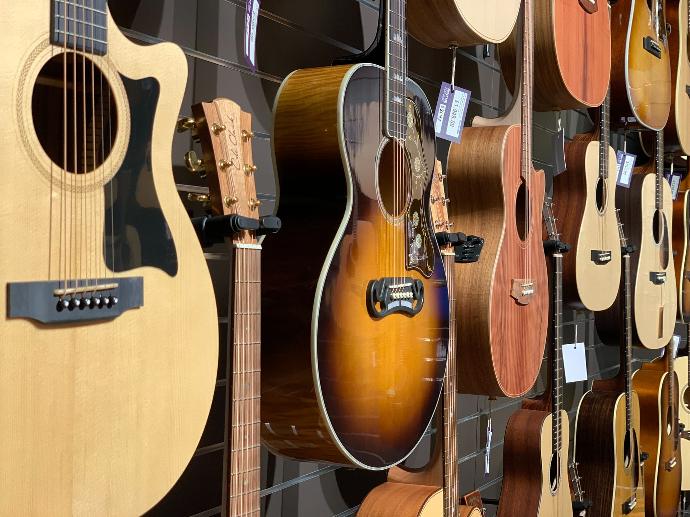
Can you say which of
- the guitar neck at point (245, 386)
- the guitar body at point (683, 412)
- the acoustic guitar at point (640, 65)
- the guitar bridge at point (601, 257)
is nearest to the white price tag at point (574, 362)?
the guitar bridge at point (601, 257)

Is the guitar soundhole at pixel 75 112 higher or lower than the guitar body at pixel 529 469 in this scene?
higher

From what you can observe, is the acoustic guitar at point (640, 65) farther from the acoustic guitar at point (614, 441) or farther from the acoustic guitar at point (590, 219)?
the acoustic guitar at point (614, 441)

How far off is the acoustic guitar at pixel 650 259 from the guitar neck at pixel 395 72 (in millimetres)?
1541

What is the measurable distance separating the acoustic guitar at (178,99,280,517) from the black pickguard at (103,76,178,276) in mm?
135

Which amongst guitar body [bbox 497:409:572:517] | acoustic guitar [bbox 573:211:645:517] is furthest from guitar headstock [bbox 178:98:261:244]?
acoustic guitar [bbox 573:211:645:517]

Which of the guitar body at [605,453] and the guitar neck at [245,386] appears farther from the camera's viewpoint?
the guitar body at [605,453]

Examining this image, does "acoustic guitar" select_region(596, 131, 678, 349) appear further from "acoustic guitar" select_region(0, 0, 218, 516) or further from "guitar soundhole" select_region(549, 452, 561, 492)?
"acoustic guitar" select_region(0, 0, 218, 516)

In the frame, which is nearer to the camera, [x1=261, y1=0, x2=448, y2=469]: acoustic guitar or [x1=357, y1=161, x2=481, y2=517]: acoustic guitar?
[x1=261, y1=0, x2=448, y2=469]: acoustic guitar

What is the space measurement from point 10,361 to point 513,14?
1.33m

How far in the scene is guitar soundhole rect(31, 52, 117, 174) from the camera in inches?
33.7

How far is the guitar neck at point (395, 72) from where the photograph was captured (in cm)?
131

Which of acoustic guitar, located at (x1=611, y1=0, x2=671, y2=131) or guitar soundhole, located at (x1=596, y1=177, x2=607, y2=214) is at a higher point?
acoustic guitar, located at (x1=611, y1=0, x2=671, y2=131)

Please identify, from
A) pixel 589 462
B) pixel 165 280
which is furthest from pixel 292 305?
pixel 589 462

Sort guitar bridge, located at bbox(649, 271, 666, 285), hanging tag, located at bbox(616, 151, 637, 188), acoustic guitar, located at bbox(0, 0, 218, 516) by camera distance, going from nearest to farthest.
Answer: acoustic guitar, located at bbox(0, 0, 218, 516)
hanging tag, located at bbox(616, 151, 637, 188)
guitar bridge, located at bbox(649, 271, 666, 285)
